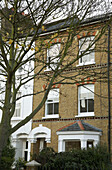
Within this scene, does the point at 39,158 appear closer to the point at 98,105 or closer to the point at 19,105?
the point at 98,105

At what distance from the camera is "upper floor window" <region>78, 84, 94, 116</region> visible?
16.0 meters

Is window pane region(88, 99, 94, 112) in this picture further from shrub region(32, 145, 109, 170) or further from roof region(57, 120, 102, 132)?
shrub region(32, 145, 109, 170)

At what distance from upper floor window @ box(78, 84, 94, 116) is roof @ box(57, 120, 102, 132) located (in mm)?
655

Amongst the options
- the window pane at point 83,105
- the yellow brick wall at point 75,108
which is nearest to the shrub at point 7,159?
the yellow brick wall at point 75,108

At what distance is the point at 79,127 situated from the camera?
1519 cm

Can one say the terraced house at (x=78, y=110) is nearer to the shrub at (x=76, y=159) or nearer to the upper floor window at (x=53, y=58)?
the upper floor window at (x=53, y=58)

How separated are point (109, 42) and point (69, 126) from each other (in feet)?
18.6

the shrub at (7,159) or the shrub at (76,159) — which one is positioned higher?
the shrub at (76,159)

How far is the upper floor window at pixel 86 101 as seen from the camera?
16.0 m

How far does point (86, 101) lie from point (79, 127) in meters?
1.88

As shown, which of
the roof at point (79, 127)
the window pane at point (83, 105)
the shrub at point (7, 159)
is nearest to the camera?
the shrub at point (7, 159)

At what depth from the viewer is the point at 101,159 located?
12.1m

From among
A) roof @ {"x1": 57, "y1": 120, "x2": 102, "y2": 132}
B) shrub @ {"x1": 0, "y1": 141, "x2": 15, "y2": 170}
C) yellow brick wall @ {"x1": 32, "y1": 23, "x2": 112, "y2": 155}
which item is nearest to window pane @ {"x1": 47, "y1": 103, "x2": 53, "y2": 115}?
yellow brick wall @ {"x1": 32, "y1": 23, "x2": 112, "y2": 155}

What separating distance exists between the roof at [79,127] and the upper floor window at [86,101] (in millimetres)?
655
